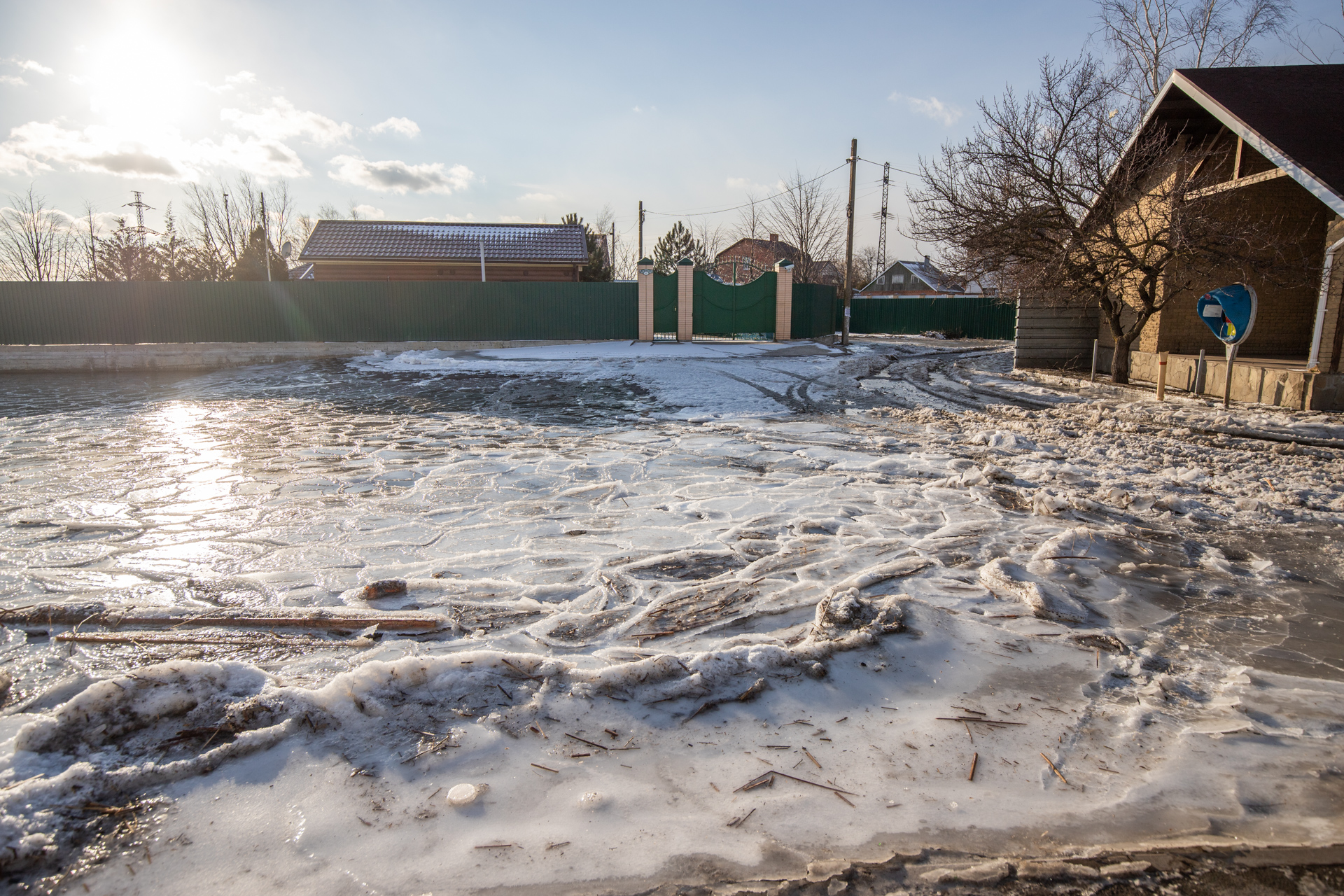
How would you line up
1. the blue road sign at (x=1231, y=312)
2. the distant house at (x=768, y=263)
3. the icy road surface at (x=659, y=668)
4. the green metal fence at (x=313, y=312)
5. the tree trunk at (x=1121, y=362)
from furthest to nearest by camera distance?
the distant house at (x=768, y=263), the green metal fence at (x=313, y=312), the tree trunk at (x=1121, y=362), the blue road sign at (x=1231, y=312), the icy road surface at (x=659, y=668)

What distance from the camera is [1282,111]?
8.96 metres

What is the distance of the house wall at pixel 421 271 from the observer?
74.4 ft

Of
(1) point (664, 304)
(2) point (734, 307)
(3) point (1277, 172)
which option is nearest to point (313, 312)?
(1) point (664, 304)

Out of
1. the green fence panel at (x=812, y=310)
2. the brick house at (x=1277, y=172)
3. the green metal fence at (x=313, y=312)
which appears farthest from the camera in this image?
the green fence panel at (x=812, y=310)

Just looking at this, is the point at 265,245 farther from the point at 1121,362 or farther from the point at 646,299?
the point at 1121,362

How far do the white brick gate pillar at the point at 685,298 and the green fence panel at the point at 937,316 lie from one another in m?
9.74

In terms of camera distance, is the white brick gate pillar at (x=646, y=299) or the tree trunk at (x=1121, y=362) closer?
the tree trunk at (x=1121, y=362)

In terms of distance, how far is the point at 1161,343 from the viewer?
1140 centimetres

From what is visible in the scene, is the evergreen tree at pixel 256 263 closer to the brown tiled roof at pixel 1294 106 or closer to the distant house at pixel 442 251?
the distant house at pixel 442 251

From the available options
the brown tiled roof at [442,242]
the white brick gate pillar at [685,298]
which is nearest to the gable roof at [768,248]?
the brown tiled roof at [442,242]

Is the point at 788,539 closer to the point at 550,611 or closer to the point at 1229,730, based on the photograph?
the point at 550,611

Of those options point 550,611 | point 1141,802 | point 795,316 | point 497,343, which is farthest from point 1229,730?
point 795,316

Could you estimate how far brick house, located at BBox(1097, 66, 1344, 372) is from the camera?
778 centimetres

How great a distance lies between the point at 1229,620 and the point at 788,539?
1.93 m
